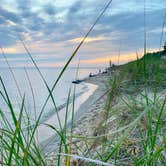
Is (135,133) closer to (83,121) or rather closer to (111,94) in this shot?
(111,94)

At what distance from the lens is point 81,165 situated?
82cm

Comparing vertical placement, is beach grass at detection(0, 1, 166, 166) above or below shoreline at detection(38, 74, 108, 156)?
above

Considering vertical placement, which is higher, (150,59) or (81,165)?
(150,59)

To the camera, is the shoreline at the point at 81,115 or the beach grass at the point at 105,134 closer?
the beach grass at the point at 105,134

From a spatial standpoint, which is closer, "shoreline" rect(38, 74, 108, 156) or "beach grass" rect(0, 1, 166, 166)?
"beach grass" rect(0, 1, 166, 166)

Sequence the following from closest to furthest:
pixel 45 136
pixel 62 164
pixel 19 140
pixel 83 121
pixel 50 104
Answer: pixel 19 140, pixel 62 164, pixel 45 136, pixel 83 121, pixel 50 104

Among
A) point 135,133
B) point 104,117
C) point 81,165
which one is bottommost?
point 135,133

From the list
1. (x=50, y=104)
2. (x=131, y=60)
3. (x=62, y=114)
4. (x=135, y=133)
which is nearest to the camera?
(x=131, y=60)

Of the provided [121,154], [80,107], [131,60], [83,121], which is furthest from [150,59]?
[80,107]

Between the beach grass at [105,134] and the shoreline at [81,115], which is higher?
the beach grass at [105,134]

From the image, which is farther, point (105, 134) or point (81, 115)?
point (81, 115)

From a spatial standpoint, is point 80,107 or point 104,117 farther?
point 80,107

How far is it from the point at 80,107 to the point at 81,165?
5867 millimetres

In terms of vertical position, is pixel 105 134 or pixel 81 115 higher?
pixel 105 134
